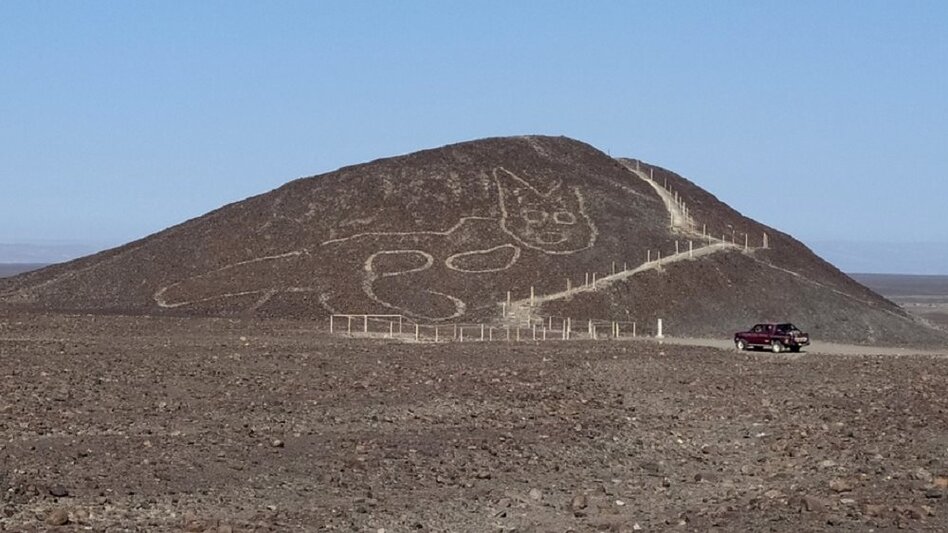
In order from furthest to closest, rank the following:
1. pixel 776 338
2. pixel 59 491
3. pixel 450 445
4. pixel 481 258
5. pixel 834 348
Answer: pixel 481 258 < pixel 834 348 < pixel 776 338 < pixel 450 445 < pixel 59 491

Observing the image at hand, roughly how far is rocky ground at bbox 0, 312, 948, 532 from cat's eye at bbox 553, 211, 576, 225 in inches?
1920

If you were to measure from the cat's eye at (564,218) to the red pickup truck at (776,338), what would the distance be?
1322 inches

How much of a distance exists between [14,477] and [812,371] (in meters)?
31.6

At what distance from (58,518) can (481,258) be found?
2728 inches

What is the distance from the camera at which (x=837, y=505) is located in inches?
779

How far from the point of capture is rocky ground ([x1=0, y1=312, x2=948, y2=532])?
20000 millimetres

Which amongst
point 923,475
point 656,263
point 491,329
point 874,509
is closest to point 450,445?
point 923,475

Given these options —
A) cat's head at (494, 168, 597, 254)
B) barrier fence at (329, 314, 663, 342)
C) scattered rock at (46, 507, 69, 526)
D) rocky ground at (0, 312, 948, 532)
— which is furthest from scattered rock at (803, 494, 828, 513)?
cat's head at (494, 168, 597, 254)

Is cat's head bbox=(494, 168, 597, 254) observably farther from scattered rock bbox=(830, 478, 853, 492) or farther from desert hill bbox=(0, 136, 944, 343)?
scattered rock bbox=(830, 478, 853, 492)

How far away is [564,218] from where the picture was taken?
310ft

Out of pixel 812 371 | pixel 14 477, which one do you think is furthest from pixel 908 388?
pixel 14 477

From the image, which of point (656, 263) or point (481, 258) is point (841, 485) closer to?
point (656, 263)

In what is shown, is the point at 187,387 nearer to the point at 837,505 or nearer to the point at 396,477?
the point at 396,477

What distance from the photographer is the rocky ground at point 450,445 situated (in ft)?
65.6
